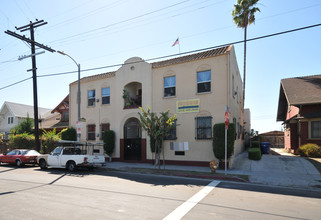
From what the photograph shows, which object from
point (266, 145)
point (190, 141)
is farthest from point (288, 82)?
point (190, 141)

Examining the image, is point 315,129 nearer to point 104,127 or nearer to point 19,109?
point 104,127

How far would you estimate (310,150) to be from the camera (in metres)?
15.4

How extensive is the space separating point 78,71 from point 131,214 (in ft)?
43.5

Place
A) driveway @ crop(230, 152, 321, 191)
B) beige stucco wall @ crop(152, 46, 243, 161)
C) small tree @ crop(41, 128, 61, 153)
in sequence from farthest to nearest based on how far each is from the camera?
1. small tree @ crop(41, 128, 61, 153)
2. beige stucco wall @ crop(152, 46, 243, 161)
3. driveway @ crop(230, 152, 321, 191)

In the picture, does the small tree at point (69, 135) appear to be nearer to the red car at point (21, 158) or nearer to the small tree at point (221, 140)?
the red car at point (21, 158)

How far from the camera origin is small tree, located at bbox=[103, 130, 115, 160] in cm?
1803

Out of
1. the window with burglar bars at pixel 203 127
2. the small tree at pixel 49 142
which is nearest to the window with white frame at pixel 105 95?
the small tree at pixel 49 142

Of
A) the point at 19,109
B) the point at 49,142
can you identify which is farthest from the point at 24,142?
the point at 19,109

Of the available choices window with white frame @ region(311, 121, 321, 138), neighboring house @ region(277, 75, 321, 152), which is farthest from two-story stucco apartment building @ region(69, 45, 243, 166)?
window with white frame @ region(311, 121, 321, 138)

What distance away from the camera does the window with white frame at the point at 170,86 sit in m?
16.4

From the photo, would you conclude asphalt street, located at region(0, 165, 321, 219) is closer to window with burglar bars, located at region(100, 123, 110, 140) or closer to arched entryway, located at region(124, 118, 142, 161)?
arched entryway, located at region(124, 118, 142, 161)

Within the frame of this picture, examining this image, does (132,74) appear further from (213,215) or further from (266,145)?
(213,215)

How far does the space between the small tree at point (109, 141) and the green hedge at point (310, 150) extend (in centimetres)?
1409

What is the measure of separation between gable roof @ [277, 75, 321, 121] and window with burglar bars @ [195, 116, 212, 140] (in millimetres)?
6535
